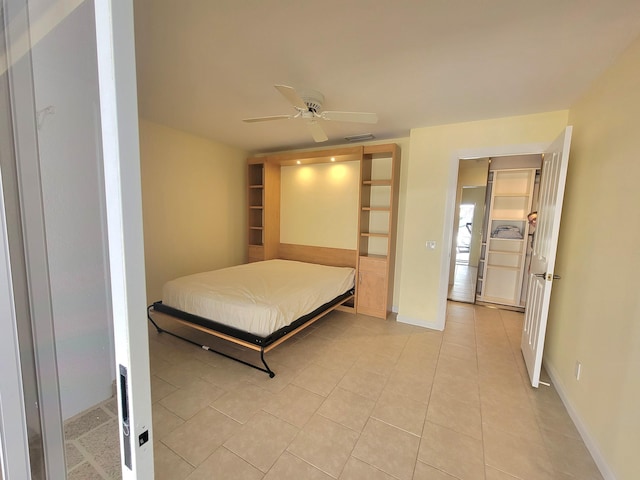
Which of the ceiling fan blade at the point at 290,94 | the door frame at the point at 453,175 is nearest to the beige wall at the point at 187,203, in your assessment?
the ceiling fan blade at the point at 290,94

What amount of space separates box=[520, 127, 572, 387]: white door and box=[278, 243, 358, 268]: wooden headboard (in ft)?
6.70

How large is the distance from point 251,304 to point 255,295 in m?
0.21

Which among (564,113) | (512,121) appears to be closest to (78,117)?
(512,121)

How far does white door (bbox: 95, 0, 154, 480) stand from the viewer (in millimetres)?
513

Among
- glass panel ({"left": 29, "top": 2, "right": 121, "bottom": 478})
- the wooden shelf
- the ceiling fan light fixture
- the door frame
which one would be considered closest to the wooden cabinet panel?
the wooden shelf

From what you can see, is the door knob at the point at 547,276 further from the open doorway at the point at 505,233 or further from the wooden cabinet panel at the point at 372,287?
the open doorway at the point at 505,233

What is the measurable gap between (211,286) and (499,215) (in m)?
4.55

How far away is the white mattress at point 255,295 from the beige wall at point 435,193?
942 millimetres

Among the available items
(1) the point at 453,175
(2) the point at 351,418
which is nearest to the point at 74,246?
(2) the point at 351,418

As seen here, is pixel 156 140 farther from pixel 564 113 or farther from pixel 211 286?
pixel 564 113

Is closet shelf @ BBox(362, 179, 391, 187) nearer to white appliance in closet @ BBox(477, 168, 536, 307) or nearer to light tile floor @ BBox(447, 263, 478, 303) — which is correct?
white appliance in closet @ BBox(477, 168, 536, 307)

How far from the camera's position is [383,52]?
1771mm

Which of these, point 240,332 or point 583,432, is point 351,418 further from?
point 583,432

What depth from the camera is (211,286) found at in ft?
8.85
